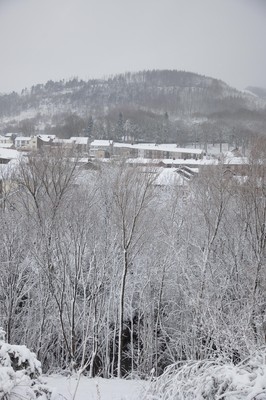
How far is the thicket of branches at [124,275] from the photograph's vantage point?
35.3 feet

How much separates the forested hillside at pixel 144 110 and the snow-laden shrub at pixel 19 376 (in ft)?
241

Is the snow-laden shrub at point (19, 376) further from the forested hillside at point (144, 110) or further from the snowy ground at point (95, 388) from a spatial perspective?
the forested hillside at point (144, 110)

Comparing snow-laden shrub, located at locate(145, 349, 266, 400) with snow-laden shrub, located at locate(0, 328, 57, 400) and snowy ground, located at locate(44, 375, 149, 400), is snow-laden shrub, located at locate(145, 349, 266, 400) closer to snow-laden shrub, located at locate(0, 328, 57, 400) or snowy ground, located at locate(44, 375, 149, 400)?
snow-laden shrub, located at locate(0, 328, 57, 400)

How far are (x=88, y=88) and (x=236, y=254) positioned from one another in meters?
185

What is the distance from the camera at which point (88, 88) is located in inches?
7347

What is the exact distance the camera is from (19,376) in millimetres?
3434

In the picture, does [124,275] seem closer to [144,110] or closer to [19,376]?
[19,376]

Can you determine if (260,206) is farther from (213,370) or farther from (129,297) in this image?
(213,370)

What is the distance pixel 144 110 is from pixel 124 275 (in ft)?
407

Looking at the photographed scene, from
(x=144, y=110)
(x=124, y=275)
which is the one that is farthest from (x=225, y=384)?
(x=144, y=110)

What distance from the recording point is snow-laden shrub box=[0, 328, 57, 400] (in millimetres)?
3330

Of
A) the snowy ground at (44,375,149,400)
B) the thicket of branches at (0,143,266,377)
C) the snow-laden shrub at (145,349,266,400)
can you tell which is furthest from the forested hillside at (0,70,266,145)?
the snow-laden shrub at (145,349,266,400)

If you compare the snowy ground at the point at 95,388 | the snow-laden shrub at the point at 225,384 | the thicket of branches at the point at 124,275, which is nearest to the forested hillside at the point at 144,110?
the thicket of branches at the point at 124,275

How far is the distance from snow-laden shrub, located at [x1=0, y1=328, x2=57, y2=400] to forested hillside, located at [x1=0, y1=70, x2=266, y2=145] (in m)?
73.4
